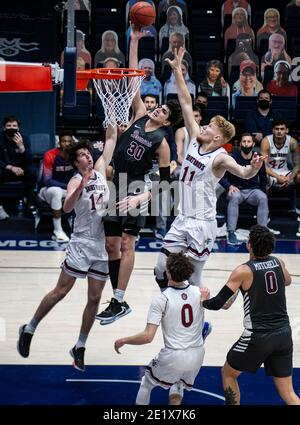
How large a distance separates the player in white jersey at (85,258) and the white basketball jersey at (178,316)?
1.29 metres

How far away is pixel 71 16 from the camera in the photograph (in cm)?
784

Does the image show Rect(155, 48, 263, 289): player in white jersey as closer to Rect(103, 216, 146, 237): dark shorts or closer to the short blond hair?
the short blond hair

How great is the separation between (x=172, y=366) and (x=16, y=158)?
7.02 meters

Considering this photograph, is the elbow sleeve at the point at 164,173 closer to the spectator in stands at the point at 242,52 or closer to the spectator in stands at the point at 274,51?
the spectator in stands at the point at 242,52

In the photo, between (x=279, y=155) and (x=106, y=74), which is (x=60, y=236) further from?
(x=106, y=74)

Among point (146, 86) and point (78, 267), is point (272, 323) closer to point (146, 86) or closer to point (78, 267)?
point (78, 267)

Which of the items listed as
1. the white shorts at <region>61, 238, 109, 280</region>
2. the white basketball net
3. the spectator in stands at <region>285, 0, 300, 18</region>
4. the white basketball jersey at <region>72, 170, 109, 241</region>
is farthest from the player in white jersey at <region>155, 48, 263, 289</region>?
the spectator in stands at <region>285, 0, 300, 18</region>

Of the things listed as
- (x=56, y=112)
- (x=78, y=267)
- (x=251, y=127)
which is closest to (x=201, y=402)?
(x=78, y=267)

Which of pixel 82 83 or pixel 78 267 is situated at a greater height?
pixel 82 83

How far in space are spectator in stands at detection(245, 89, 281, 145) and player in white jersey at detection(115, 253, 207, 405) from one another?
280 inches

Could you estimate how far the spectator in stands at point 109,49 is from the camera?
46.1 ft

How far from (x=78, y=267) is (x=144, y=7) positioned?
2.49 metres

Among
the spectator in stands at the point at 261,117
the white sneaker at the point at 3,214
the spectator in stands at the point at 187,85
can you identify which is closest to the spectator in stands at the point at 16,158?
the white sneaker at the point at 3,214

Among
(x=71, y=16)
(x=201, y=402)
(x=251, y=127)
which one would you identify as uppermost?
(x=71, y=16)
